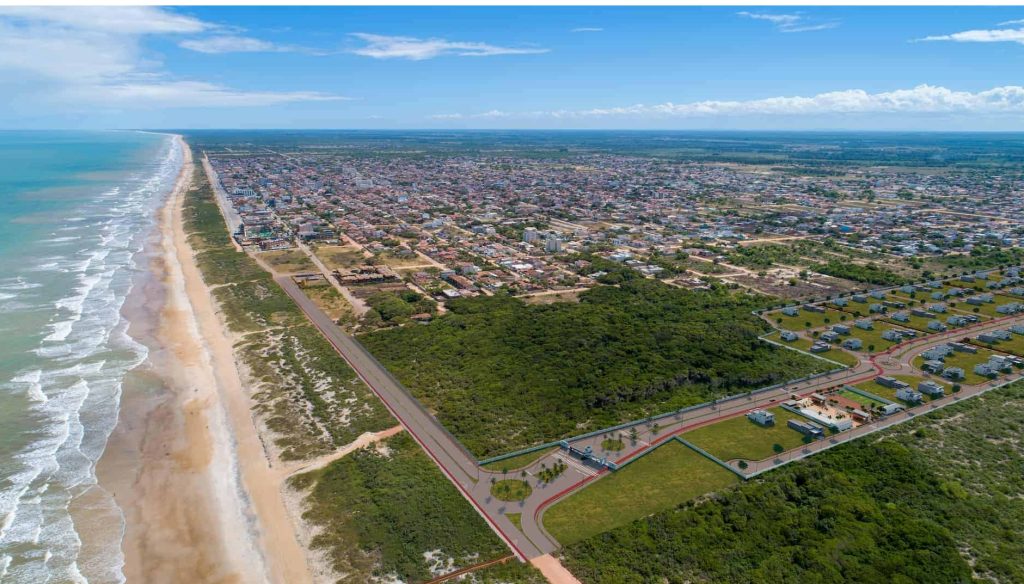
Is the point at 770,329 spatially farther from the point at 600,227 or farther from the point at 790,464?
the point at 600,227

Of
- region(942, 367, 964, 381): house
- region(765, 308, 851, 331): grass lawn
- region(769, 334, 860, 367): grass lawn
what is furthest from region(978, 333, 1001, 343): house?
region(769, 334, 860, 367): grass lawn

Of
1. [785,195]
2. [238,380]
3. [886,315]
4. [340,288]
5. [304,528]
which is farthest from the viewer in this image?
[785,195]

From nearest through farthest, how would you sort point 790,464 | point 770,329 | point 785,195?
1. point 790,464
2. point 770,329
3. point 785,195

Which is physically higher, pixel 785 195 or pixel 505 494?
pixel 785 195

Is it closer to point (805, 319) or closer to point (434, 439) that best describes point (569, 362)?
point (434, 439)

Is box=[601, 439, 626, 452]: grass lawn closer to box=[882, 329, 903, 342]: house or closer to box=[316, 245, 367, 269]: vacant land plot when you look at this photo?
box=[882, 329, 903, 342]: house

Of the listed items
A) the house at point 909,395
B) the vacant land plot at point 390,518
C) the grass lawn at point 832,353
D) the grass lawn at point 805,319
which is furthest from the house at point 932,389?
the vacant land plot at point 390,518

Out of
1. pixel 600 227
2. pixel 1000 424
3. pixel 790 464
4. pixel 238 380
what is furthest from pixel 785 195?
pixel 238 380

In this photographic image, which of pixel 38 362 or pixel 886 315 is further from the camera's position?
pixel 886 315
